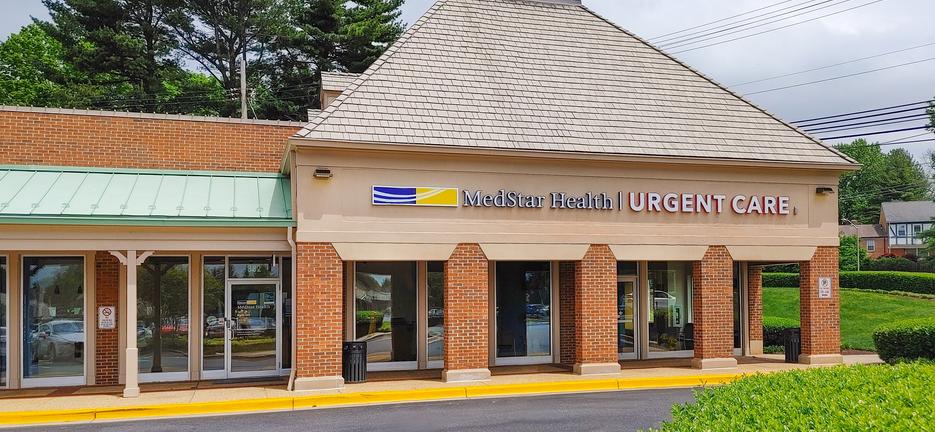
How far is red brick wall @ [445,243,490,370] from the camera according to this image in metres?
17.0

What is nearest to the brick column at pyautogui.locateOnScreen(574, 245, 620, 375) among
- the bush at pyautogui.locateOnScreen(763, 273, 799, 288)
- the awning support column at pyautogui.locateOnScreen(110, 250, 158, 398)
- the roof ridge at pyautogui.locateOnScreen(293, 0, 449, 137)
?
the roof ridge at pyautogui.locateOnScreen(293, 0, 449, 137)

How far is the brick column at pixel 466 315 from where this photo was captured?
17.0 meters

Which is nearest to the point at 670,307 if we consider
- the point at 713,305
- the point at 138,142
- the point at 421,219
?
the point at 713,305

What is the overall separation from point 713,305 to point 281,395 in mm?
9848

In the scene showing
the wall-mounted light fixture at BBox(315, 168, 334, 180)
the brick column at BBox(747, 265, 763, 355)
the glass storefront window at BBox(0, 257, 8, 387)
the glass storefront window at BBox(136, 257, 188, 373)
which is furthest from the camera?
the brick column at BBox(747, 265, 763, 355)

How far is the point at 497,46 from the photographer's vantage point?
786 inches

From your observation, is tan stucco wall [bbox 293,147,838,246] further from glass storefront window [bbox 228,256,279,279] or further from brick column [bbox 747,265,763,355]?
brick column [bbox 747,265,763,355]

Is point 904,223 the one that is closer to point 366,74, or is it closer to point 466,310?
point 466,310

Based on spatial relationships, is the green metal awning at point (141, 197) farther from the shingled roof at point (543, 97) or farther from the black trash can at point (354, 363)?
the black trash can at point (354, 363)

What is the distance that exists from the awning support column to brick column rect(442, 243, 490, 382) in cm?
590

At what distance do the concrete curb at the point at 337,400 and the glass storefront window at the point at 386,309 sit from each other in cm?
320

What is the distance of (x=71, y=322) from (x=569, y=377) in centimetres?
1041

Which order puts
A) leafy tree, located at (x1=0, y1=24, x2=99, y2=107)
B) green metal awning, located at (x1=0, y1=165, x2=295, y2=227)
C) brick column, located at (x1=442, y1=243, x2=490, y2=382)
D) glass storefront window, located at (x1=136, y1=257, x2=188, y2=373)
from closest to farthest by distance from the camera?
green metal awning, located at (x1=0, y1=165, x2=295, y2=227), brick column, located at (x1=442, y1=243, x2=490, y2=382), glass storefront window, located at (x1=136, y1=257, x2=188, y2=373), leafy tree, located at (x1=0, y1=24, x2=99, y2=107)

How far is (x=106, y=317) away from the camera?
17016 millimetres
